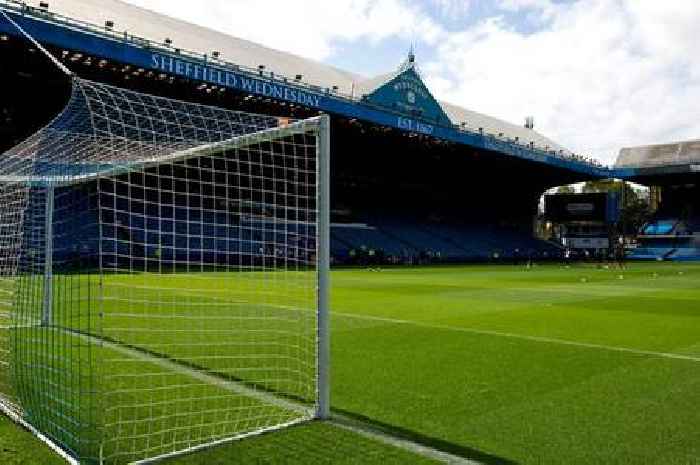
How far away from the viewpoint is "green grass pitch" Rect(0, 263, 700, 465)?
13.0 ft

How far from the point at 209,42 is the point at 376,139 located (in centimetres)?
1211

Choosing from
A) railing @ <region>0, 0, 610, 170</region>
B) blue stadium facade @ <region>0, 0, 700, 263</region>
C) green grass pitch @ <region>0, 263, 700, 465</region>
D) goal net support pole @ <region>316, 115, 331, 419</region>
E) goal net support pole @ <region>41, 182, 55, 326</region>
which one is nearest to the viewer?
green grass pitch @ <region>0, 263, 700, 465</region>

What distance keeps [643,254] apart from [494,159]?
1085 inches

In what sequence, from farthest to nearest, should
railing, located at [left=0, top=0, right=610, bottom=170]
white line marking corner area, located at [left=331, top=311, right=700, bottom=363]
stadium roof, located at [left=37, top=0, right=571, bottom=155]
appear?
stadium roof, located at [left=37, top=0, right=571, bottom=155] < railing, located at [left=0, top=0, right=610, bottom=170] < white line marking corner area, located at [left=331, top=311, right=700, bottom=363]

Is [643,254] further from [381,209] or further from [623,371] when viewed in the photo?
[623,371]

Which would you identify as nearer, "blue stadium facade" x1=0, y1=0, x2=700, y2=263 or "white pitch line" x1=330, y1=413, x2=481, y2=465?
"white pitch line" x1=330, y1=413, x2=481, y2=465

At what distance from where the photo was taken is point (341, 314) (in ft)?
37.2

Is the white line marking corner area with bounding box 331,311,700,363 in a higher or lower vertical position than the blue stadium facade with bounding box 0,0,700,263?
lower

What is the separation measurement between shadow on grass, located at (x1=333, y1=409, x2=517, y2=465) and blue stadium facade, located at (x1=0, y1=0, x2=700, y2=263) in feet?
18.6

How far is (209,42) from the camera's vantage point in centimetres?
3234

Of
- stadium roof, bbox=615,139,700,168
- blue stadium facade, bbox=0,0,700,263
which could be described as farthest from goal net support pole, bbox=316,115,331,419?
stadium roof, bbox=615,139,700,168

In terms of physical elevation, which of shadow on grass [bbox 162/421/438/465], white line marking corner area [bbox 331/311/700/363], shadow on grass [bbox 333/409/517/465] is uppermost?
shadow on grass [bbox 162/421/438/465]

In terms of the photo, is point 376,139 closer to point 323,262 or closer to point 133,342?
point 133,342

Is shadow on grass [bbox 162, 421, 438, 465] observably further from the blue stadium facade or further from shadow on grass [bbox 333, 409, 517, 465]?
the blue stadium facade
